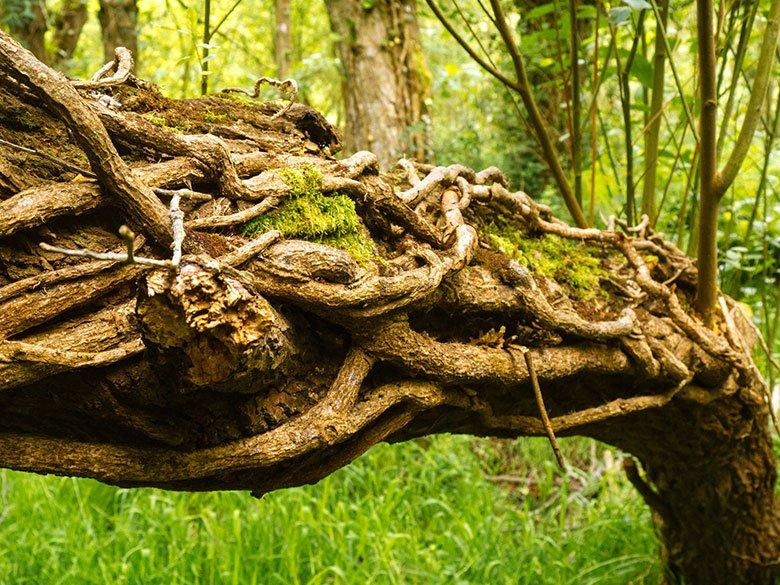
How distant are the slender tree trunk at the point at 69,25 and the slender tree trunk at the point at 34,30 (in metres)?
1.25

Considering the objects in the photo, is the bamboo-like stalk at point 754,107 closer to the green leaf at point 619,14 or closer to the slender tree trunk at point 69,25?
the green leaf at point 619,14

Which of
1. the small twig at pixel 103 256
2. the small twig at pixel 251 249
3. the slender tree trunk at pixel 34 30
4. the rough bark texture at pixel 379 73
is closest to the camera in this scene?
the small twig at pixel 103 256

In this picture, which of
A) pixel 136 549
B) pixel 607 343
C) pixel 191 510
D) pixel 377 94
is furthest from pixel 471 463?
pixel 607 343

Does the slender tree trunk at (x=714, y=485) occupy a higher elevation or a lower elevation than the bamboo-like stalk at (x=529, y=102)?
lower

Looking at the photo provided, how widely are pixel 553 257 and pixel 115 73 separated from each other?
38.8 inches

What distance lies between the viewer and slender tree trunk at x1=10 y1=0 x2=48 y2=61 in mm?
4855

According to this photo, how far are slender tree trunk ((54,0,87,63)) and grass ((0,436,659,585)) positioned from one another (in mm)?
4302

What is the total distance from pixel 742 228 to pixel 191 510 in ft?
10.1

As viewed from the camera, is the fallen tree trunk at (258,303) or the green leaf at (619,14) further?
the green leaf at (619,14)

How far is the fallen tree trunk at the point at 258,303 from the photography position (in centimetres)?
91

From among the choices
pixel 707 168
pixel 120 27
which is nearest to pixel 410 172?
pixel 707 168

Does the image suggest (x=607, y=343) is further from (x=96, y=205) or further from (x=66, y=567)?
(x=66, y=567)

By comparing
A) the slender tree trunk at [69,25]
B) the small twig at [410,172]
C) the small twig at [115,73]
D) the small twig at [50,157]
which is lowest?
the small twig at [50,157]

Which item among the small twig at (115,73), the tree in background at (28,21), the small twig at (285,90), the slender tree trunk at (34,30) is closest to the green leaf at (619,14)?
the small twig at (285,90)
